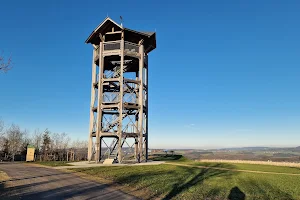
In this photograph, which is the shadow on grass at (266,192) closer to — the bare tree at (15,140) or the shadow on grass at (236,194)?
the shadow on grass at (236,194)

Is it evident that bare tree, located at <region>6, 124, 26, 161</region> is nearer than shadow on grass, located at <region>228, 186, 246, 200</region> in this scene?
No

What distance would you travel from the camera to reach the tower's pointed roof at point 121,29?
108 feet

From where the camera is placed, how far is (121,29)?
3266 centimetres

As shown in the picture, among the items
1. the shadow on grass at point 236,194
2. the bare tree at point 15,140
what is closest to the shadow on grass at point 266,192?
the shadow on grass at point 236,194

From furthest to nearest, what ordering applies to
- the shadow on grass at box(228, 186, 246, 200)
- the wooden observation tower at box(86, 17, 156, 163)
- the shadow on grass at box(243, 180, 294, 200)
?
the wooden observation tower at box(86, 17, 156, 163), the shadow on grass at box(243, 180, 294, 200), the shadow on grass at box(228, 186, 246, 200)

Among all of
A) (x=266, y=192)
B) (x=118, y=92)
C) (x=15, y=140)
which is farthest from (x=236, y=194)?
(x=15, y=140)

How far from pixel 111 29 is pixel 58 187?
24520 millimetres

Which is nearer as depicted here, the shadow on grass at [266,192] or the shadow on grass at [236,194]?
the shadow on grass at [236,194]

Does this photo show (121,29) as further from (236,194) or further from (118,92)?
(236,194)

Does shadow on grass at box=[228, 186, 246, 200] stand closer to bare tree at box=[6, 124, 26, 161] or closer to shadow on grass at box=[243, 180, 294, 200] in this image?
shadow on grass at box=[243, 180, 294, 200]

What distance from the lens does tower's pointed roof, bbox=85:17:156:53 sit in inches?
1294

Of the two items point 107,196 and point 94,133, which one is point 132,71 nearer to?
point 94,133

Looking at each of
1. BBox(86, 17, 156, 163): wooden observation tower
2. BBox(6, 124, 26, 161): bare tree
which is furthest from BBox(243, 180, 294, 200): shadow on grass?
BBox(6, 124, 26, 161): bare tree

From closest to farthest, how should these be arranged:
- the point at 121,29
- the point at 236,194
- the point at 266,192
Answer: the point at 236,194
the point at 266,192
the point at 121,29
